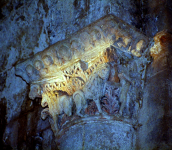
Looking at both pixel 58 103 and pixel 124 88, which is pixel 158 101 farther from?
pixel 58 103

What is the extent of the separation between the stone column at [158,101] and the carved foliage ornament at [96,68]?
14cm

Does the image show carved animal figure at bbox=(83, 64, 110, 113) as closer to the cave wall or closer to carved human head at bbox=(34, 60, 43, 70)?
the cave wall

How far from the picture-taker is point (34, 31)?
4344 millimetres

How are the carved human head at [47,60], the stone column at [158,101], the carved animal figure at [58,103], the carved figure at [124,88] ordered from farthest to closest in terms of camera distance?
1. the carved human head at [47,60]
2. the carved animal figure at [58,103]
3. the carved figure at [124,88]
4. the stone column at [158,101]

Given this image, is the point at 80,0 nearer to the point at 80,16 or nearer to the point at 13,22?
the point at 80,16

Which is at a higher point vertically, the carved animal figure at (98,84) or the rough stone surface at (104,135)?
the carved animal figure at (98,84)

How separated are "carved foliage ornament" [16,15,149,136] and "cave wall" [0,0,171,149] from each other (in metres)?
0.17

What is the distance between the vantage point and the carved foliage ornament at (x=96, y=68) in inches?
140

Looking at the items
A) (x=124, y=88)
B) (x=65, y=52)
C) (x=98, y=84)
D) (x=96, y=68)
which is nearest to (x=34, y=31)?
(x=65, y=52)

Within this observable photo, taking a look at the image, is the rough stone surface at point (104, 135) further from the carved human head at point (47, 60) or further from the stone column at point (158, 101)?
the carved human head at point (47, 60)

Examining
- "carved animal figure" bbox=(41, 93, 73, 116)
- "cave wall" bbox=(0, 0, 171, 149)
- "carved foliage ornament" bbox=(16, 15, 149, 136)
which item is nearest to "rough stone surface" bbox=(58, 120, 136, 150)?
"carved foliage ornament" bbox=(16, 15, 149, 136)

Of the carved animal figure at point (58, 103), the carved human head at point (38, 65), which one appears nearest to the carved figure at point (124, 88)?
the carved animal figure at point (58, 103)

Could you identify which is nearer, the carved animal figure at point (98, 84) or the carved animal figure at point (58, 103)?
the carved animal figure at point (98, 84)

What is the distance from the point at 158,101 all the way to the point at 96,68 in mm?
669
